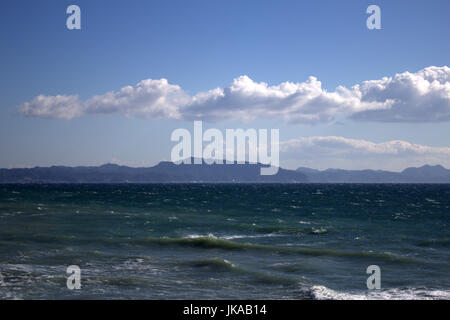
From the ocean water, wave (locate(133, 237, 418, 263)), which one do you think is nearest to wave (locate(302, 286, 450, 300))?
the ocean water

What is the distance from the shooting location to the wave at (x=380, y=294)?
16.1 metres

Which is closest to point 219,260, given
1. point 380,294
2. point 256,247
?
point 256,247

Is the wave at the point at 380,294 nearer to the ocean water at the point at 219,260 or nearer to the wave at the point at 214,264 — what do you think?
the ocean water at the point at 219,260

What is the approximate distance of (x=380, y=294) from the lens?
16.7 metres

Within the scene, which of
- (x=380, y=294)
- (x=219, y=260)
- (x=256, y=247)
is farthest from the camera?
(x=256, y=247)

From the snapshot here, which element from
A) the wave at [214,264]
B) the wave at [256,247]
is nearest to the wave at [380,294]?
the wave at [214,264]

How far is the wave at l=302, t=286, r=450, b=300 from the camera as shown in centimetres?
1611

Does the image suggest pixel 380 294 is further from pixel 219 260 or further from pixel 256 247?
pixel 256 247

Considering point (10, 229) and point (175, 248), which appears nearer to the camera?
point (175, 248)

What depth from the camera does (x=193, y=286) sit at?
690 inches
